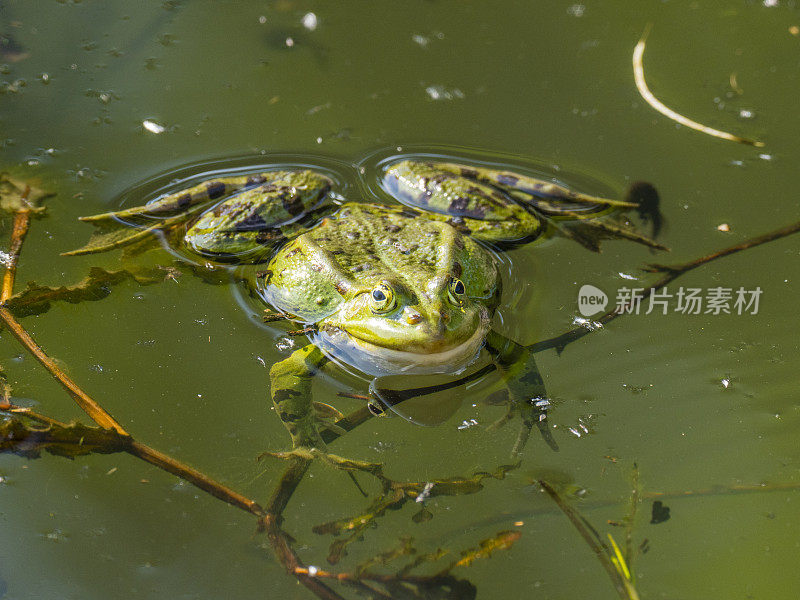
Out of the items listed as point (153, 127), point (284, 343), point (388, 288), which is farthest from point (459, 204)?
point (153, 127)

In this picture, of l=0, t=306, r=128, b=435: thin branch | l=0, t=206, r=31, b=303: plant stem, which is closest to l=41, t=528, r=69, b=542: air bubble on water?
l=0, t=306, r=128, b=435: thin branch

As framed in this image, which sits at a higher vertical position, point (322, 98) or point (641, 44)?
point (641, 44)

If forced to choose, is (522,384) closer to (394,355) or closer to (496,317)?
(496,317)

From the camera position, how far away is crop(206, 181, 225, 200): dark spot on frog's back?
11.8 ft

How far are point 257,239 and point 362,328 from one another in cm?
89

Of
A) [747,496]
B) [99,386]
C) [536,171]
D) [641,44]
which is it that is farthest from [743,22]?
[99,386]

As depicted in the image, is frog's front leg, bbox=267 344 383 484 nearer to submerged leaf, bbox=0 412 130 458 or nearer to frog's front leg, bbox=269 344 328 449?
frog's front leg, bbox=269 344 328 449

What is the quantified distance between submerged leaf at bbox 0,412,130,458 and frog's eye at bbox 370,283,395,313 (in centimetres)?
110

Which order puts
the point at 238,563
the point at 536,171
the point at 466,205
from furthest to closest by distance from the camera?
the point at 536,171 → the point at 466,205 → the point at 238,563

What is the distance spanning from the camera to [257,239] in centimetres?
343

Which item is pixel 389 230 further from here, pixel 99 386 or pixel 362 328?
pixel 99 386

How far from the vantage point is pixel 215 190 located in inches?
141

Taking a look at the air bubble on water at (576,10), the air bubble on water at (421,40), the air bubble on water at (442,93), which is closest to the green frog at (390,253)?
the air bubble on water at (442,93)

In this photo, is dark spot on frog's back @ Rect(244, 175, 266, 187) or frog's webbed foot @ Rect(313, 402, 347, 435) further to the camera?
dark spot on frog's back @ Rect(244, 175, 266, 187)
